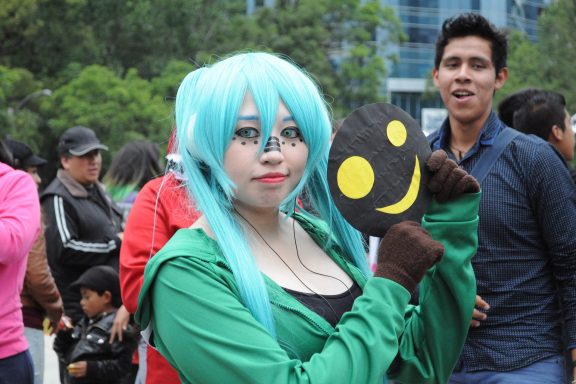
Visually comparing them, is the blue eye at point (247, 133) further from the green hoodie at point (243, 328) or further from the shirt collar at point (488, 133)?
the shirt collar at point (488, 133)

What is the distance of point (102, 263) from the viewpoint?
5.88 meters

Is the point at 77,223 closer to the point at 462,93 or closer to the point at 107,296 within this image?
the point at 107,296

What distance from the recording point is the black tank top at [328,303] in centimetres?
212

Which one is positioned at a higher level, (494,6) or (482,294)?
(482,294)

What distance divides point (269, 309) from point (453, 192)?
1.71 feet

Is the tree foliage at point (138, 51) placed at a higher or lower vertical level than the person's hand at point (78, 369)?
lower

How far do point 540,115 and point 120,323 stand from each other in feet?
8.52

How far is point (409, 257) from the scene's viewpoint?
2008mm

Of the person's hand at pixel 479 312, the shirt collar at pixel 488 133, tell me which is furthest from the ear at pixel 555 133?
the person's hand at pixel 479 312

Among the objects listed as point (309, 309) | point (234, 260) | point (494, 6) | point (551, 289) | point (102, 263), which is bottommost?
point (494, 6)

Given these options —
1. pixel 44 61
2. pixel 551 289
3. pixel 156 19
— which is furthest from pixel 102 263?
pixel 156 19

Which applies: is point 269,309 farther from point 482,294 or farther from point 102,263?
point 102,263

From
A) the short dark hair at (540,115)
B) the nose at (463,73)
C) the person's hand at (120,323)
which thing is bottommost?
the person's hand at (120,323)

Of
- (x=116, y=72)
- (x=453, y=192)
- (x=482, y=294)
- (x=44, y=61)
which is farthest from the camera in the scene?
(x=116, y=72)
